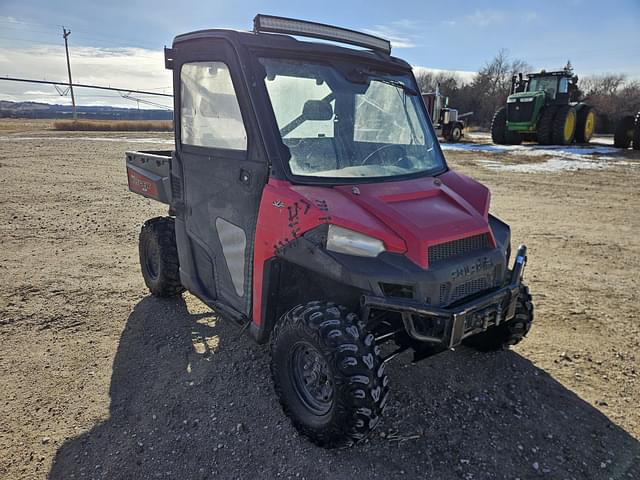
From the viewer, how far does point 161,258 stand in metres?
4.28

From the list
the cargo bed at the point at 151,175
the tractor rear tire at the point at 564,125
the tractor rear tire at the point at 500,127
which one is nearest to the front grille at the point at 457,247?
the cargo bed at the point at 151,175

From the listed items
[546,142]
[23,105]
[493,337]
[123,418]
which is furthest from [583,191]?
[23,105]

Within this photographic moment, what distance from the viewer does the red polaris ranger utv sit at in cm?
239

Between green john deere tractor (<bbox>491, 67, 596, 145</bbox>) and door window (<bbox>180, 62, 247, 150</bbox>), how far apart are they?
20554mm

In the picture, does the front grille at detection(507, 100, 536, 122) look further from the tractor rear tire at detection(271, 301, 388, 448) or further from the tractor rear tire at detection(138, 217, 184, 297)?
the tractor rear tire at detection(271, 301, 388, 448)

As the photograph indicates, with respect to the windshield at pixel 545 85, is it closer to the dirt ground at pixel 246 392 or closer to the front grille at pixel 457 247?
the dirt ground at pixel 246 392

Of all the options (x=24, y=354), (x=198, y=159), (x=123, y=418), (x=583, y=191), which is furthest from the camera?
(x=583, y=191)

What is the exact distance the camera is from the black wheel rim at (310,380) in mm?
2625

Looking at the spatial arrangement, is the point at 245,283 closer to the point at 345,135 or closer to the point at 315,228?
the point at 315,228

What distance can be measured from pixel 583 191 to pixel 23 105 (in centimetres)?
9263

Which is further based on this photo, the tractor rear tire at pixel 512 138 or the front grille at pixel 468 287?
the tractor rear tire at pixel 512 138

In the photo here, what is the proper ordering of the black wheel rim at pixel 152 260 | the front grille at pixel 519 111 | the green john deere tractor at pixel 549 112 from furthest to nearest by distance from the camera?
the front grille at pixel 519 111, the green john deere tractor at pixel 549 112, the black wheel rim at pixel 152 260

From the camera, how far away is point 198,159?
3.34 metres

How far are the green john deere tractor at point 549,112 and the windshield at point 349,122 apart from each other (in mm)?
19768
